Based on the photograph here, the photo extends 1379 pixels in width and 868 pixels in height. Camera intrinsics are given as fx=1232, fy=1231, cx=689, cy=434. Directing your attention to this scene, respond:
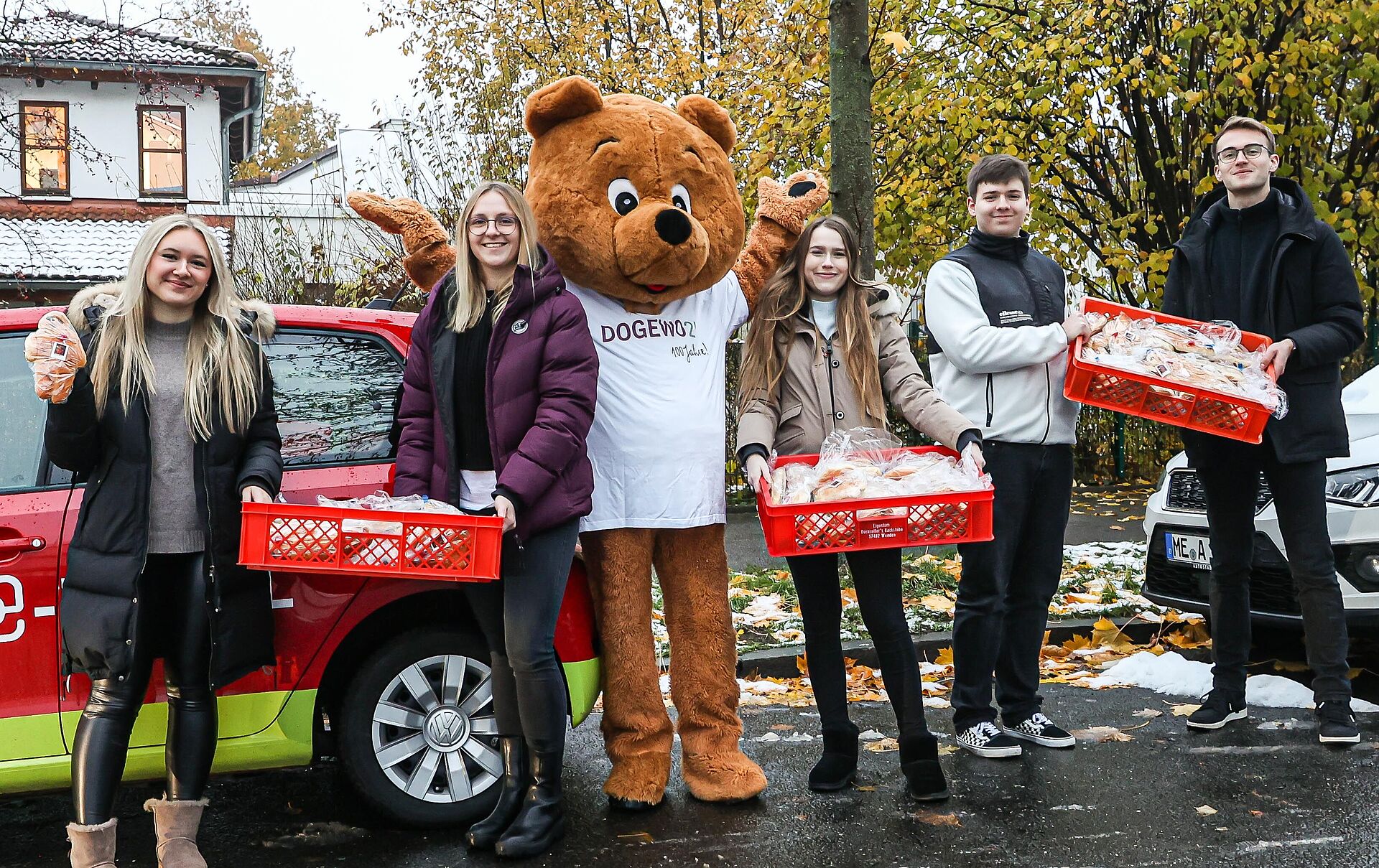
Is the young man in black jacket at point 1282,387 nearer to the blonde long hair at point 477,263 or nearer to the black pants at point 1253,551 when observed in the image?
the black pants at point 1253,551

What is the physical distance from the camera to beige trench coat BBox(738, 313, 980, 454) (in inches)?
167

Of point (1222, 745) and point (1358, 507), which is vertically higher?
point (1358, 507)

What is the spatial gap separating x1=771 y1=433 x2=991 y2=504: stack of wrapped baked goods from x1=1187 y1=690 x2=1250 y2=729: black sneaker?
5.78ft

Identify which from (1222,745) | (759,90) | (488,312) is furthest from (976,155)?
(488,312)

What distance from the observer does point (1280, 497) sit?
15.7ft

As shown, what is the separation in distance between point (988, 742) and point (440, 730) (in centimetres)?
201

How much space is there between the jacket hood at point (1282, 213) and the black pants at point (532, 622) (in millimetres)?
2904

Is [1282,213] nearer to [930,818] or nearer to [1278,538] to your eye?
[1278,538]

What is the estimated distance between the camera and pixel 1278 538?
525 cm

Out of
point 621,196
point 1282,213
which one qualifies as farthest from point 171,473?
point 1282,213

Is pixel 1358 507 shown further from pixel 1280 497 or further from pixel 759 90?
pixel 759 90

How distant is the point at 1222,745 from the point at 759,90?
400 inches

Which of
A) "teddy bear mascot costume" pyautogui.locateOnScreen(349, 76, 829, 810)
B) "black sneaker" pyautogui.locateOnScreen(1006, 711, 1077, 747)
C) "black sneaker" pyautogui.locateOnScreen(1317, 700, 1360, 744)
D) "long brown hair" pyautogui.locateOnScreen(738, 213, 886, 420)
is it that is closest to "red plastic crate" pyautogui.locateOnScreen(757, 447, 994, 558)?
"teddy bear mascot costume" pyautogui.locateOnScreen(349, 76, 829, 810)

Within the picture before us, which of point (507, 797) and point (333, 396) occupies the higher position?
point (333, 396)
